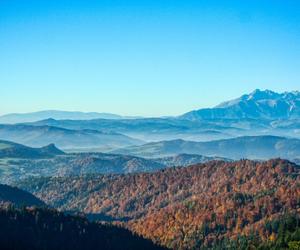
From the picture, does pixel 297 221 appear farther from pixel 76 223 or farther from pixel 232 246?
pixel 76 223

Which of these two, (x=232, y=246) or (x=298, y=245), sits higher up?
(x=298, y=245)

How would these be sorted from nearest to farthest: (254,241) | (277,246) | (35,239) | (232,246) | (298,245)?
(298,245)
(277,246)
(35,239)
(254,241)
(232,246)

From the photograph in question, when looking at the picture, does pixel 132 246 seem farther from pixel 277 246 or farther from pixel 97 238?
pixel 277 246

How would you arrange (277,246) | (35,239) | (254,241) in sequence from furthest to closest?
(254,241) < (35,239) < (277,246)

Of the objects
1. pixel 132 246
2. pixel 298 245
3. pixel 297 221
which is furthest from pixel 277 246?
pixel 132 246

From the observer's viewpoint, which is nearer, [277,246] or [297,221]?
[277,246]

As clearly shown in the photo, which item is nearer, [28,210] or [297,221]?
[297,221]

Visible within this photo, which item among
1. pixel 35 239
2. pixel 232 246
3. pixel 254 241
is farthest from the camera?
pixel 232 246

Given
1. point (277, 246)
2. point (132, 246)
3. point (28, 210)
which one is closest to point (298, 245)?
point (277, 246)

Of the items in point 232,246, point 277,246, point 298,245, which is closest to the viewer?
point 298,245
